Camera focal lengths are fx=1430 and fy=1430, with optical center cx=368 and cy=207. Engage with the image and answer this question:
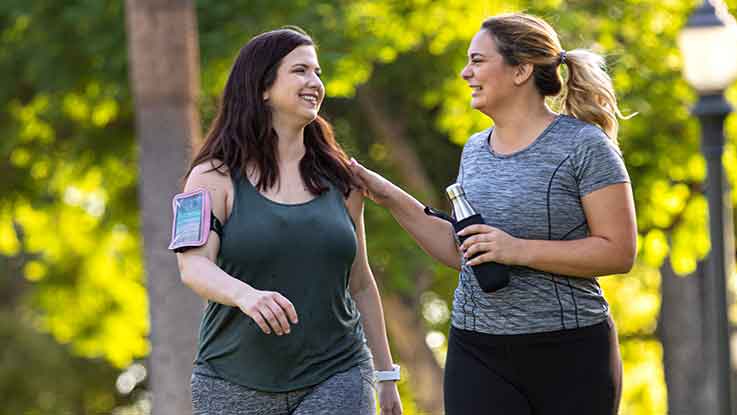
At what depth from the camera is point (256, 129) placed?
4406mm

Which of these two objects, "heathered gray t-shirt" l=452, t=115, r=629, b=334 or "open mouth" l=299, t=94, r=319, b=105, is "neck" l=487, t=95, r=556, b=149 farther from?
"open mouth" l=299, t=94, r=319, b=105

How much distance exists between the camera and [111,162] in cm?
1655

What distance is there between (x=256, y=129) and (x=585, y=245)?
41.8 inches

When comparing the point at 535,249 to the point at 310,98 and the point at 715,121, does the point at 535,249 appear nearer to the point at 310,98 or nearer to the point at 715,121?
the point at 310,98

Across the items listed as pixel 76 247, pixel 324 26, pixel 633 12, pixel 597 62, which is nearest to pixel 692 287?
pixel 633 12

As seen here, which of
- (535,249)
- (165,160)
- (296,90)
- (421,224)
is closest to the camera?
(535,249)

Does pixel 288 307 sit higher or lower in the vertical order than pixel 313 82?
lower

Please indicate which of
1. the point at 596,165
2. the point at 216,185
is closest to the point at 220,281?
the point at 216,185

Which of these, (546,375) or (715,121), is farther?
(715,121)

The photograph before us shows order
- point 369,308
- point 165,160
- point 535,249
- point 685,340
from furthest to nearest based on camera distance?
point 685,340 < point 165,160 < point 369,308 < point 535,249

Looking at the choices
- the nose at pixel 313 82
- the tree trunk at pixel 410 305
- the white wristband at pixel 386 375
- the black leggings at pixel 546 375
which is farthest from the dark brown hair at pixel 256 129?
the tree trunk at pixel 410 305

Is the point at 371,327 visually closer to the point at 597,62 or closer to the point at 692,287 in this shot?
the point at 597,62

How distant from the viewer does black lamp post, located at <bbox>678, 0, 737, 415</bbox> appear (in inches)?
351

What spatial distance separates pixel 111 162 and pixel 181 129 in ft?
19.9
